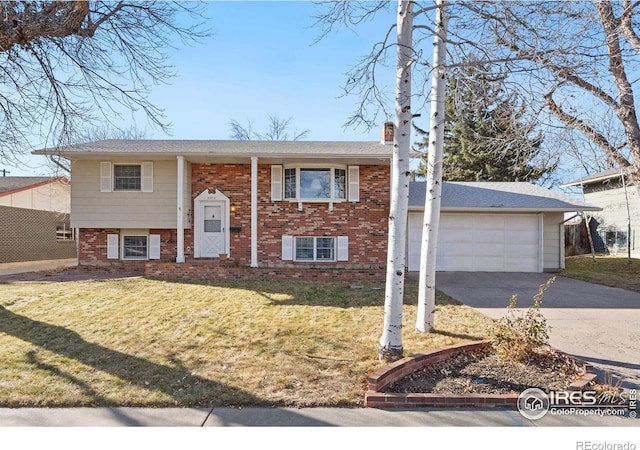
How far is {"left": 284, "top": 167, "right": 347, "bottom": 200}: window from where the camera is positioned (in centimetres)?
1277

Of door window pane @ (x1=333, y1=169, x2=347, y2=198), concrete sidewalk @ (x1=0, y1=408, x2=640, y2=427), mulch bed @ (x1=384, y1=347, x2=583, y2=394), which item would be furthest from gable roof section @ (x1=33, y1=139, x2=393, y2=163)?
concrete sidewalk @ (x1=0, y1=408, x2=640, y2=427)

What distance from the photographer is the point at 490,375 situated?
4195 millimetres

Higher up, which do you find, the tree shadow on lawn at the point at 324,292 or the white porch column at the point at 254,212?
the white porch column at the point at 254,212

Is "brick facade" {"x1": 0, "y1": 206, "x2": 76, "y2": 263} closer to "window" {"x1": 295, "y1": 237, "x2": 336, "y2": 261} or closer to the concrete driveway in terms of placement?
"window" {"x1": 295, "y1": 237, "x2": 336, "y2": 261}

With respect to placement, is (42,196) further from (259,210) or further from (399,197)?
(399,197)

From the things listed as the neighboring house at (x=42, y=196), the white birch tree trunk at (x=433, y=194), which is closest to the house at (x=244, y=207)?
the white birch tree trunk at (x=433, y=194)

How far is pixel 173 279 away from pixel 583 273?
46.7 feet

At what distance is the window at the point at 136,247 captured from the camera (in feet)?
42.4

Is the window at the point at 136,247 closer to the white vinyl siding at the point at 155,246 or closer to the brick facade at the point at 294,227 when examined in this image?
the white vinyl siding at the point at 155,246

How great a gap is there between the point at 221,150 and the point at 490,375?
10.3m

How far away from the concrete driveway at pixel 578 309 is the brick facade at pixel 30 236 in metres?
17.3

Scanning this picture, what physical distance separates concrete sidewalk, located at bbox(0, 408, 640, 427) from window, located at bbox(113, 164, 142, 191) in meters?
10.0

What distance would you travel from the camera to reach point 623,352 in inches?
205

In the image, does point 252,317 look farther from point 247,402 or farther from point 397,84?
point 397,84
